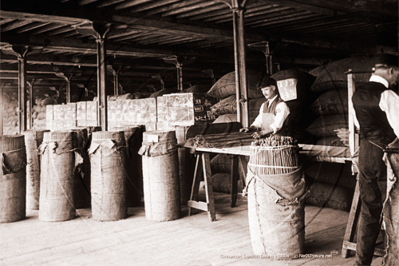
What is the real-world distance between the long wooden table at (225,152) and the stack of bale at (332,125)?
103 cm

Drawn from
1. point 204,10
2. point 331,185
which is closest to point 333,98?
point 331,185

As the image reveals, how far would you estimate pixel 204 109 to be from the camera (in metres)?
6.73

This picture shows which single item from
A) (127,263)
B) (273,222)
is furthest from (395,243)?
(127,263)

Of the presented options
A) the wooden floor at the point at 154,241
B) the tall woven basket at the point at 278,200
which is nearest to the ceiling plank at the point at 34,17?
the wooden floor at the point at 154,241

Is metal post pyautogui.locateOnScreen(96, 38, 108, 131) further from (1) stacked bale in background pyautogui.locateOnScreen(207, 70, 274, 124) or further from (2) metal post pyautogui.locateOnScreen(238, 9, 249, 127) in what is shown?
(2) metal post pyautogui.locateOnScreen(238, 9, 249, 127)

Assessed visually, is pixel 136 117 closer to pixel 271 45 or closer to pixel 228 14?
pixel 228 14

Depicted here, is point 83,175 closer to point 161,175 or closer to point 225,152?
point 161,175

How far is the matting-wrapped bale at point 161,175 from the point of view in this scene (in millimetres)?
4871

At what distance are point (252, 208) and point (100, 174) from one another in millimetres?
2385

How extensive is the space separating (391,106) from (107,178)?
11.7 ft

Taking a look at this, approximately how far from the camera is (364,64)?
523 centimetres

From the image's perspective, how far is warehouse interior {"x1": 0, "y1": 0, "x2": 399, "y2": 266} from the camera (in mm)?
3814


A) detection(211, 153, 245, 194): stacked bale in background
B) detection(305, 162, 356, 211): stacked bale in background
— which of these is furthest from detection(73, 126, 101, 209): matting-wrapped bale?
detection(305, 162, 356, 211): stacked bale in background

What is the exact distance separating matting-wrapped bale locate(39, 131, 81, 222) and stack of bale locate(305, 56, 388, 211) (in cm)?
339
